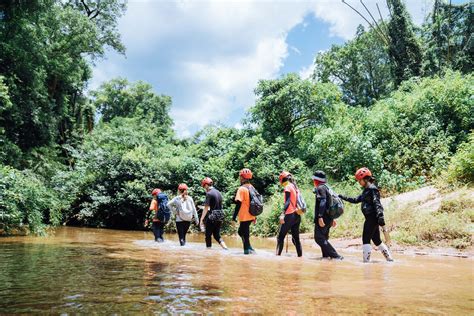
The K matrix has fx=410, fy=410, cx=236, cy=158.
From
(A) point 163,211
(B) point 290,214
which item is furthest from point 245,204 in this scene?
(A) point 163,211

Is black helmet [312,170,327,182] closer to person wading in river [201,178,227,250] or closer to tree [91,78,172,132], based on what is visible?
person wading in river [201,178,227,250]

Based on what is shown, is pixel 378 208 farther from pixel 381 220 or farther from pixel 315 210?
pixel 315 210

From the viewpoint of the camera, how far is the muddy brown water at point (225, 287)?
3.72m

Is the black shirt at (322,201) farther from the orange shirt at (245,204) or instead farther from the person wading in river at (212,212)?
the person wading in river at (212,212)

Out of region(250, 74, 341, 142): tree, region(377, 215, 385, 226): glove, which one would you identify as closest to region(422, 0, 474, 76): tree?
region(250, 74, 341, 142): tree

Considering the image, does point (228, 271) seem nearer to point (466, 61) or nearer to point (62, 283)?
point (62, 283)

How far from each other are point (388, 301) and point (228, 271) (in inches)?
106

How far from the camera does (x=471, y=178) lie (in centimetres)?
1346

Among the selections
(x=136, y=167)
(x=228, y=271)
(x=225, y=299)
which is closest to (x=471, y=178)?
(x=228, y=271)

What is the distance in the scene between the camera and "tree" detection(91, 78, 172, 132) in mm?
57562

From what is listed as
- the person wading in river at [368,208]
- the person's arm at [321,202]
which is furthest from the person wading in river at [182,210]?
the person wading in river at [368,208]

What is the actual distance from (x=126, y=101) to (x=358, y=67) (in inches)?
1236

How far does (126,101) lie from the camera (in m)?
57.6

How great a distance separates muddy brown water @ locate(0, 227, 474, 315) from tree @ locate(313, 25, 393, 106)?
44.5 m
